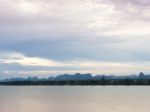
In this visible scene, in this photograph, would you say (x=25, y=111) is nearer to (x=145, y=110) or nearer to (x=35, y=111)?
(x=35, y=111)

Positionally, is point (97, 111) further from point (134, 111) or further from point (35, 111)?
point (35, 111)

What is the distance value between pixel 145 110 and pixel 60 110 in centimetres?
1482

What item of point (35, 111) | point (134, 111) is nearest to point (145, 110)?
point (134, 111)

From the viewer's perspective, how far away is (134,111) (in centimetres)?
6938

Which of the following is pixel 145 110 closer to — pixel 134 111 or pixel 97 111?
pixel 134 111

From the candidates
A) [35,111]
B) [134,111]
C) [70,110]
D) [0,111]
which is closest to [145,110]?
[134,111]

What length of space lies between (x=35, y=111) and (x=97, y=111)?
10593 mm

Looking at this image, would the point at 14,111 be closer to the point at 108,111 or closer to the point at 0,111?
the point at 0,111

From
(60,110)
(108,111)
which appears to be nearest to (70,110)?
(60,110)

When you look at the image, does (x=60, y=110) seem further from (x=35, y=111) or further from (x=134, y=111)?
(x=134, y=111)

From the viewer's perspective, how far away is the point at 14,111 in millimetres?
70875

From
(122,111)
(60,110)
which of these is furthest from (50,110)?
(122,111)

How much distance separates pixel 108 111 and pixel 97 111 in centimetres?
215

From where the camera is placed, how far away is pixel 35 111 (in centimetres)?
6900
